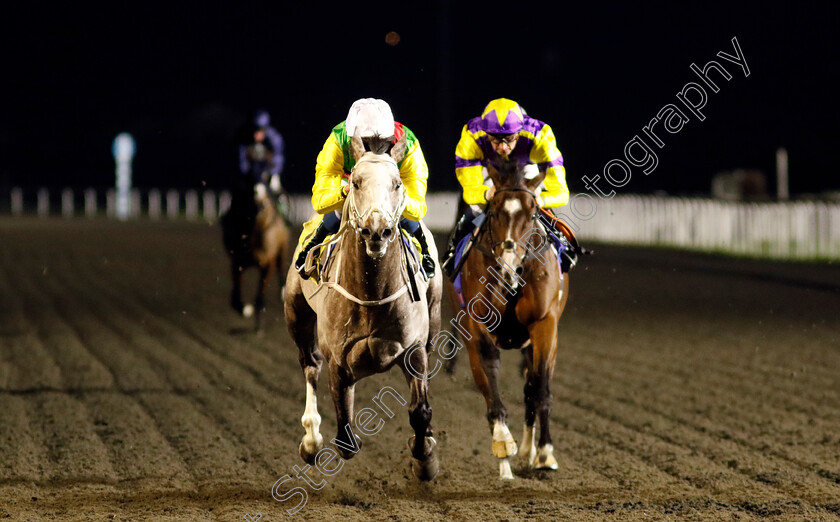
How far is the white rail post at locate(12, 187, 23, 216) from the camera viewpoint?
45781mm

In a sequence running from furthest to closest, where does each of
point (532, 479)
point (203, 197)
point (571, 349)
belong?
point (203, 197) → point (571, 349) → point (532, 479)

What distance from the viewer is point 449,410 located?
7160 millimetres

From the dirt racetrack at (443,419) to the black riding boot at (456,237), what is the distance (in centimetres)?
113

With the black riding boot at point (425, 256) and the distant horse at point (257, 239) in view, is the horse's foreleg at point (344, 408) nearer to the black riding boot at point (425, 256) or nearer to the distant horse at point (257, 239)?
the black riding boot at point (425, 256)

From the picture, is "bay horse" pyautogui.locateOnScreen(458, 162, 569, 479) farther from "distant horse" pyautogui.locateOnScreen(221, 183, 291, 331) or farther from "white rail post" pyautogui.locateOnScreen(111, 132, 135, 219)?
"white rail post" pyautogui.locateOnScreen(111, 132, 135, 219)

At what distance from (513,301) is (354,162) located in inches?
49.1

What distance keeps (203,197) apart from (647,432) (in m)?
41.2

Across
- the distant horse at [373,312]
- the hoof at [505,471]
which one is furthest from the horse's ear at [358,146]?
the hoof at [505,471]

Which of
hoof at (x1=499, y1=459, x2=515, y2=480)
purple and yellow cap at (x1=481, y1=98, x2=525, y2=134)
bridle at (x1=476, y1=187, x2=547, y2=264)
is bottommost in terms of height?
hoof at (x1=499, y1=459, x2=515, y2=480)

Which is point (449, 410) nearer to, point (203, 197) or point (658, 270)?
point (658, 270)

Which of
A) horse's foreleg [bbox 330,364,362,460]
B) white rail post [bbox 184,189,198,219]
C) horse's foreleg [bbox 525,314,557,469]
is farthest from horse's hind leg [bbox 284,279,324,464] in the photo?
white rail post [bbox 184,189,198,219]

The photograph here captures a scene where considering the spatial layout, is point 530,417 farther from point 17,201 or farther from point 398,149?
point 17,201

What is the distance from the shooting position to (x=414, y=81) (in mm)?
10836

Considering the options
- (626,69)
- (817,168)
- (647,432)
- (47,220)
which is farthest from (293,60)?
(647,432)
